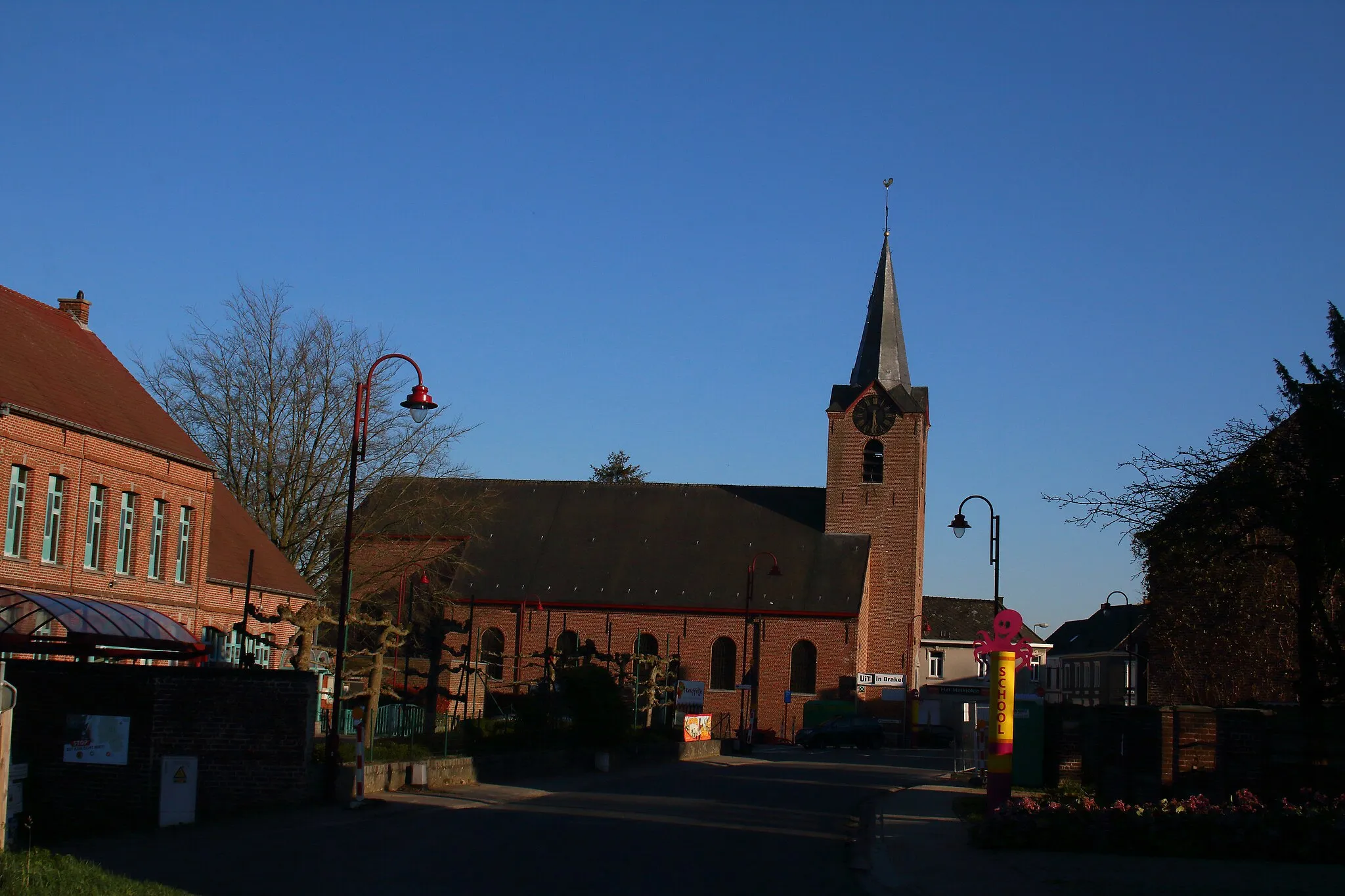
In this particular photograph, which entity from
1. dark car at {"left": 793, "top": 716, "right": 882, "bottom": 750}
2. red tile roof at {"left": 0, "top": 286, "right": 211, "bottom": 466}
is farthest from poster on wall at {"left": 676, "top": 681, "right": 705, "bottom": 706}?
red tile roof at {"left": 0, "top": 286, "right": 211, "bottom": 466}

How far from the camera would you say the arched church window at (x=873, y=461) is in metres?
63.5

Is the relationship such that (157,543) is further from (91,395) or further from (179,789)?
(179,789)

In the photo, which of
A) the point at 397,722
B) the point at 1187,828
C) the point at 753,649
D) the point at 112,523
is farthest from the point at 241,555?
the point at 1187,828

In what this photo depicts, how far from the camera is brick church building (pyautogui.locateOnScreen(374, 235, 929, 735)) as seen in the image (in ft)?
197

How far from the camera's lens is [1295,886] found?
40.6 ft

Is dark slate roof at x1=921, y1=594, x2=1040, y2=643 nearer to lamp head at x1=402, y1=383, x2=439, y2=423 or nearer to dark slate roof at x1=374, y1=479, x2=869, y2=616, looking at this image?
dark slate roof at x1=374, y1=479, x2=869, y2=616

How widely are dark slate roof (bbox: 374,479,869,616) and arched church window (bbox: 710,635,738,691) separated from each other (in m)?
1.73

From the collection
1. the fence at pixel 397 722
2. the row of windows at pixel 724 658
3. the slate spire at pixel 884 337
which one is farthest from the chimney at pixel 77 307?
the slate spire at pixel 884 337

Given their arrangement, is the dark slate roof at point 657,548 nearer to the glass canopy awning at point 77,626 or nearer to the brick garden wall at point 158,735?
the glass canopy awning at point 77,626

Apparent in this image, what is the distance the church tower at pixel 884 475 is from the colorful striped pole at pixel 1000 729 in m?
43.3

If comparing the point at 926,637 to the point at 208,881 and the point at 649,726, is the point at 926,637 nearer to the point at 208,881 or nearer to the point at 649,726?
the point at 649,726

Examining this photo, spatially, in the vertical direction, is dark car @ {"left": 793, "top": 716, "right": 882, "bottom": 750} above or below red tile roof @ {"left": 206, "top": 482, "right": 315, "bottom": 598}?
below

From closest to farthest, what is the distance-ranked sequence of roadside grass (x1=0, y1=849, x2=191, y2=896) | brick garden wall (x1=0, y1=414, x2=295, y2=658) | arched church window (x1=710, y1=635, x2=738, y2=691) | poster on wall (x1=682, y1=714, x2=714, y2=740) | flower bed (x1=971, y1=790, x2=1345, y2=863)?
roadside grass (x1=0, y1=849, x2=191, y2=896), flower bed (x1=971, y1=790, x2=1345, y2=863), brick garden wall (x1=0, y1=414, x2=295, y2=658), poster on wall (x1=682, y1=714, x2=714, y2=740), arched church window (x1=710, y1=635, x2=738, y2=691)

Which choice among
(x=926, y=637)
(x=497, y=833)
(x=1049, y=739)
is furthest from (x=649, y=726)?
(x=926, y=637)
